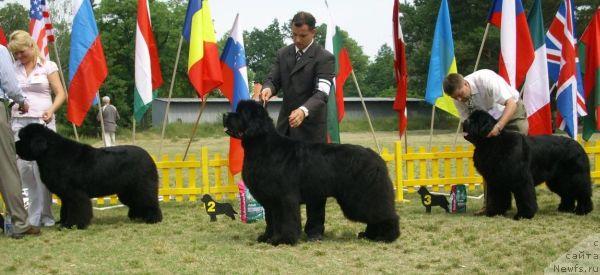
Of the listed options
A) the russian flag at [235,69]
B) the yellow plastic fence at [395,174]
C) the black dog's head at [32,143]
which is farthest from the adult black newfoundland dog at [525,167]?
the black dog's head at [32,143]

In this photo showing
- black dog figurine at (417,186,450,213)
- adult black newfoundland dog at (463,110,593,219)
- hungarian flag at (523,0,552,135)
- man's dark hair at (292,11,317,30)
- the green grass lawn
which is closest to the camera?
the green grass lawn

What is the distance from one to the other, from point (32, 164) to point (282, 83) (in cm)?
320

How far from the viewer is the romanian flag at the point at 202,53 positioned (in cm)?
960

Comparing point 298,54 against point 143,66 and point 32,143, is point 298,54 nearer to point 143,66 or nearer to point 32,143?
point 32,143

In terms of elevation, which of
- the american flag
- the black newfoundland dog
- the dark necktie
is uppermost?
the american flag

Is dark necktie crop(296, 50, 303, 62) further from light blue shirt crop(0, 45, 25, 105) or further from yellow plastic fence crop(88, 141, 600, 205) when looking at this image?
yellow plastic fence crop(88, 141, 600, 205)

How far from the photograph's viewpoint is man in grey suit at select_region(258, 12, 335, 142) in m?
6.10

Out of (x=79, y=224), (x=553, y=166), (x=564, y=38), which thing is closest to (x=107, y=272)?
(x=79, y=224)

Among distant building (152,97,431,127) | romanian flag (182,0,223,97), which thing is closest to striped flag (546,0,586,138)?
romanian flag (182,0,223,97)

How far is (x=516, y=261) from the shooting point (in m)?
5.05

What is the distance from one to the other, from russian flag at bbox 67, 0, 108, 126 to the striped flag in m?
7.30

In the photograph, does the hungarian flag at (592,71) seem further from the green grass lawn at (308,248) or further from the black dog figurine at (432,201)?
the black dog figurine at (432,201)

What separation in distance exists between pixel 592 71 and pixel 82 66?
825 centimetres

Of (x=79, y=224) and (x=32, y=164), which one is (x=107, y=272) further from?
(x=32, y=164)
